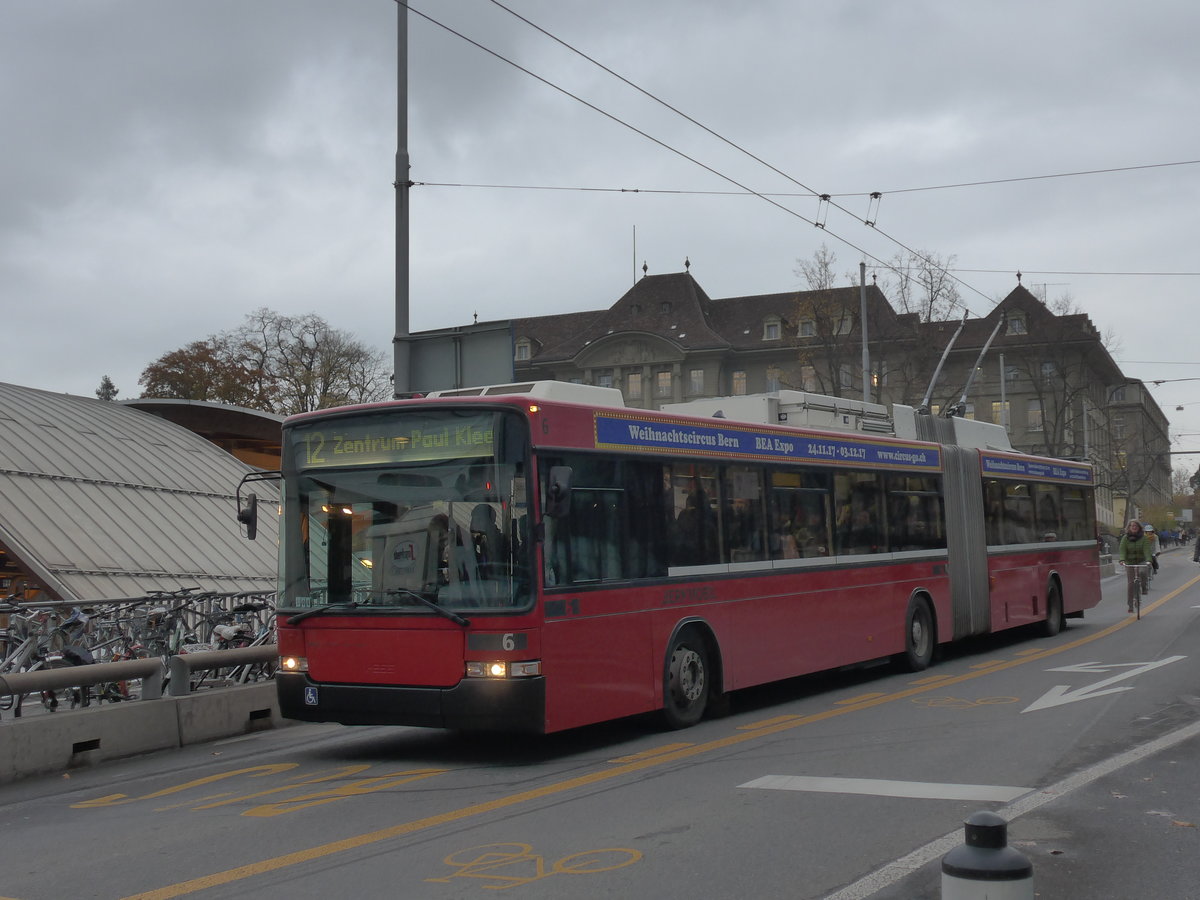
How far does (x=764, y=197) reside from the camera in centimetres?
2267

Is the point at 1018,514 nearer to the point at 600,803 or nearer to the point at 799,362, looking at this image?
the point at 600,803

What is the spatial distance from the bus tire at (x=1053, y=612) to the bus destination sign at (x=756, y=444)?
16.5ft

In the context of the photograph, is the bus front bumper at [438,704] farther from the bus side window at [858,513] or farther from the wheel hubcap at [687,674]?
the bus side window at [858,513]

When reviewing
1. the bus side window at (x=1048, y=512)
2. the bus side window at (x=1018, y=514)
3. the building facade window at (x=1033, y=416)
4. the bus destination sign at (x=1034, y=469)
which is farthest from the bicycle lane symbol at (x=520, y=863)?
the building facade window at (x=1033, y=416)

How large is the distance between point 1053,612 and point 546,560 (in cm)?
1386

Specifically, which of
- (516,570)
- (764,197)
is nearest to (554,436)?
(516,570)

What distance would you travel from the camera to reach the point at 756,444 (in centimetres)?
1309

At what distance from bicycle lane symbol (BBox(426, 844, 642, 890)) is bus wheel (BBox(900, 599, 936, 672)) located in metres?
10.1

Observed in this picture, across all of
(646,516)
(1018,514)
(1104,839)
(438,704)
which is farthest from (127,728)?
(1018,514)

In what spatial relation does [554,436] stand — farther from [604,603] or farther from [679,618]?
[679,618]

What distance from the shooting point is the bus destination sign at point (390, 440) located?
9.97 metres

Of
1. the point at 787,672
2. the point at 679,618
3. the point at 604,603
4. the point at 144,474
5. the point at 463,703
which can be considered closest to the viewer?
the point at 463,703

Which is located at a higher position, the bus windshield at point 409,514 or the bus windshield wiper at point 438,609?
the bus windshield at point 409,514

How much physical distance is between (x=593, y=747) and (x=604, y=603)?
1.23 meters
